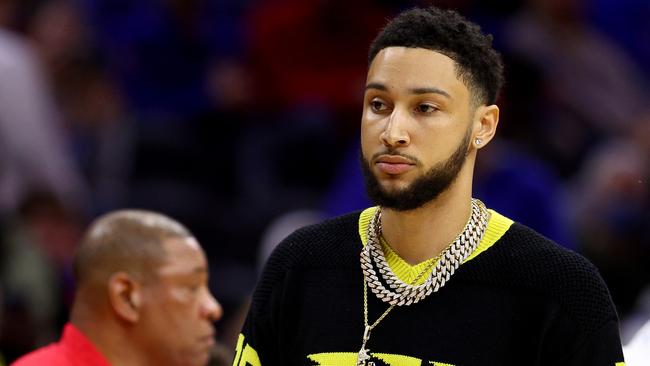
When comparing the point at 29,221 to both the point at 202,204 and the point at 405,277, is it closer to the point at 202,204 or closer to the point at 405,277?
the point at 202,204

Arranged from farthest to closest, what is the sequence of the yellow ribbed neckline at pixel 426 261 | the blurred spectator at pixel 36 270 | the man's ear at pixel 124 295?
the blurred spectator at pixel 36 270 < the man's ear at pixel 124 295 < the yellow ribbed neckline at pixel 426 261

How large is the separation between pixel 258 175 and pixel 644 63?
2665mm

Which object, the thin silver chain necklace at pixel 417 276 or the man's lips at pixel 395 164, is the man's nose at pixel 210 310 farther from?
the man's lips at pixel 395 164

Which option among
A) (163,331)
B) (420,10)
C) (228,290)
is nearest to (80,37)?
(228,290)

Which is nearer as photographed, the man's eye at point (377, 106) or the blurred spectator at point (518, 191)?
the man's eye at point (377, 106)

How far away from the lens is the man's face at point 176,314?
4625 mm

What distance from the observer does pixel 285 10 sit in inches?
328

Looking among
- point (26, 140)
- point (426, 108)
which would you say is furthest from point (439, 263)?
point (26, 140)

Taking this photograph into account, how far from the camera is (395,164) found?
3.39 metres

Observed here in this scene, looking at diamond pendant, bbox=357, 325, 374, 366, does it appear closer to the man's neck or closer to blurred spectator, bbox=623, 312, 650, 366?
the man's neck

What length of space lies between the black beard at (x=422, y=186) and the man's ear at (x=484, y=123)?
0.04m

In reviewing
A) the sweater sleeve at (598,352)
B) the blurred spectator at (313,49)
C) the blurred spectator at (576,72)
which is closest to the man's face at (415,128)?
the sweater sleeve at (598,352)

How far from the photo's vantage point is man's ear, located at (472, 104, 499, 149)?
3.48 metres

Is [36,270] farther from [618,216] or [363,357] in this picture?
[363,357]
